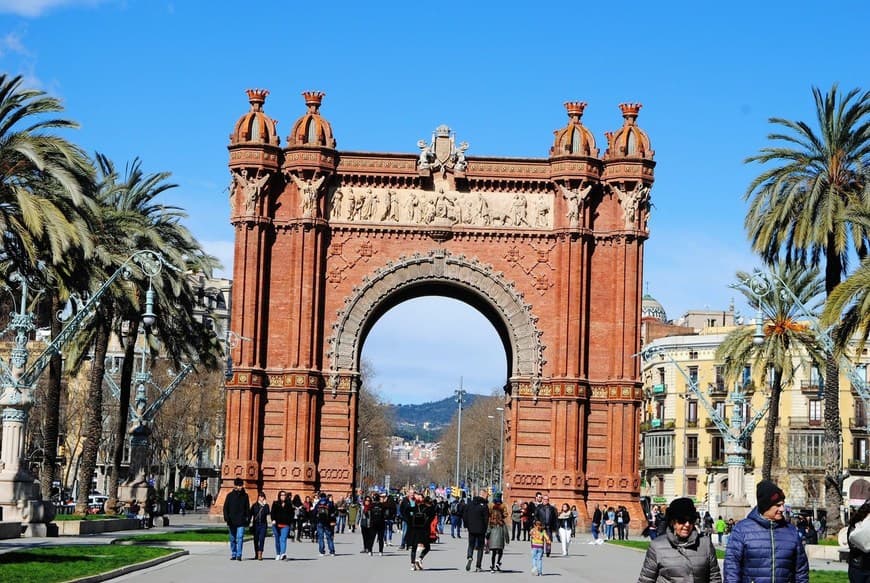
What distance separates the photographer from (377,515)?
120ft

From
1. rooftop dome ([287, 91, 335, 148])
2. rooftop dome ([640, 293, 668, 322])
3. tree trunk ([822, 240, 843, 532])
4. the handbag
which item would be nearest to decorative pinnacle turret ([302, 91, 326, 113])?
rooftop dome ([287, 91, 335, 148])

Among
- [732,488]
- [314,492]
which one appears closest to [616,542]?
[732,488]

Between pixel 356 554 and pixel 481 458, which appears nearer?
pixel 356 554

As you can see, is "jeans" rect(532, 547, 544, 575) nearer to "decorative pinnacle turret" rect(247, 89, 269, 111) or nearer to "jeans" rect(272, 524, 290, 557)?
"jeans" rect(272, 524, 290, 557)

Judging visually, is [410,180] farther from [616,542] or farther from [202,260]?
[616,542]

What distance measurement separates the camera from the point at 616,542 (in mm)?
47594

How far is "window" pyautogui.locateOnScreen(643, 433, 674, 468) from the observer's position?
99875 mm

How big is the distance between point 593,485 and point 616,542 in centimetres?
600

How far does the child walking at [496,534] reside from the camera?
3128 cm

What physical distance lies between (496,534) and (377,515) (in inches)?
236

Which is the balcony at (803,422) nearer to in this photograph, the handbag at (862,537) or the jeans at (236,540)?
the jeans at (236,540)

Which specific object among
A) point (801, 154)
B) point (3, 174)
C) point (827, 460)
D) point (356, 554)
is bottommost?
point (356, 554)

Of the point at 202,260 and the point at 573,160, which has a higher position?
the point at 573,160

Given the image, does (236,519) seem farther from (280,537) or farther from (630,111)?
(630,111)
